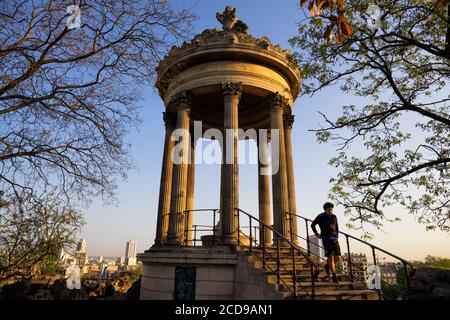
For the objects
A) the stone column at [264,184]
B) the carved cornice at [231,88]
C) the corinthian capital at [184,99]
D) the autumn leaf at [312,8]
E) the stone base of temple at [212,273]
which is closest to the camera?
the autumn leaf at [312,8]

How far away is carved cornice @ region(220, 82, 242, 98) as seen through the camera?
1450 centimetres

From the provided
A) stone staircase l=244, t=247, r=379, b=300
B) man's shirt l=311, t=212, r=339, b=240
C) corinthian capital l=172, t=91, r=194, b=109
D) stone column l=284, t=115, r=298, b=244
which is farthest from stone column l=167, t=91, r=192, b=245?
man's shirt l=311, t=212, r=339, b=240

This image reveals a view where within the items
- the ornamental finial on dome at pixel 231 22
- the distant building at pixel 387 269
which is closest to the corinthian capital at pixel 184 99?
the ornamental finial on dome at pixel 231 22

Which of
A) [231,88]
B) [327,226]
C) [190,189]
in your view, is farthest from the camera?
[190,189]

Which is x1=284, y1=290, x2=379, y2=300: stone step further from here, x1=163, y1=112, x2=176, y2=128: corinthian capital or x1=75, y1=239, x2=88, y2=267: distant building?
x1=163, y1=112, x2=176, y2=128: corinthian capital

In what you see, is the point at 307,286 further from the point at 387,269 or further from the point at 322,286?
the point at 387,269

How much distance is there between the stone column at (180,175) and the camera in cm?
1352

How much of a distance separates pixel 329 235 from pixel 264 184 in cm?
961

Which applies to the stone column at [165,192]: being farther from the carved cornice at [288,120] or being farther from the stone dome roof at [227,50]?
the carved cornice at [288,120]

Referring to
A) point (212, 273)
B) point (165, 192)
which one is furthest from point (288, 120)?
point (212, 273)

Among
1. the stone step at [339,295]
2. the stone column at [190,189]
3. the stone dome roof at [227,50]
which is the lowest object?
the stone step at [339,295]

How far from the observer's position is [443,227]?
440 inches

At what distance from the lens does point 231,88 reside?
14.5 metres
